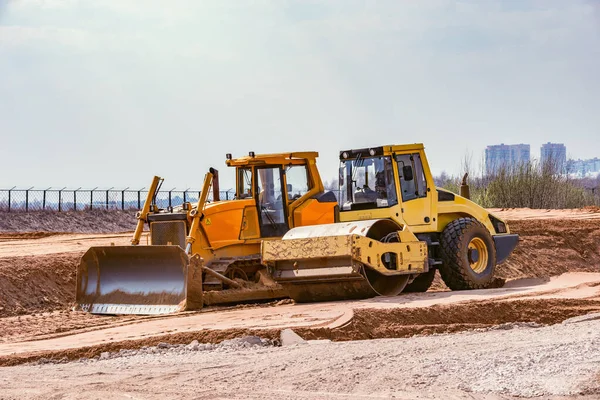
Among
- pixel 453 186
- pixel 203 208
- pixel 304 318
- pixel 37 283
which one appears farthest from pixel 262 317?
pixel 453 186

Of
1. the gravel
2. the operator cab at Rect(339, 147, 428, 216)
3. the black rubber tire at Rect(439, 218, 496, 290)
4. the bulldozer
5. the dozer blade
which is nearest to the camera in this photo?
the gravel

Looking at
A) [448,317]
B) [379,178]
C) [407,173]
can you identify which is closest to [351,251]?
[448,317]

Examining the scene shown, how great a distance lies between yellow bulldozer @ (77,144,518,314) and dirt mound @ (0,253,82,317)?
266 centimetres

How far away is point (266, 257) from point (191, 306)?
1479 millimetres

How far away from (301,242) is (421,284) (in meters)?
3.33

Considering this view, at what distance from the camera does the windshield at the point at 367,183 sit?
1745 centimetres

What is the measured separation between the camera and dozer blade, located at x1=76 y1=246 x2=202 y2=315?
16359 millimetres

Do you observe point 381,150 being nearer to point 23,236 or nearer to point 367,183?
point 367,183

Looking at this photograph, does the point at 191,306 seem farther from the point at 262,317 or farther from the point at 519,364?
the point at 519,364

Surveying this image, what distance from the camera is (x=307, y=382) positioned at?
9.47m

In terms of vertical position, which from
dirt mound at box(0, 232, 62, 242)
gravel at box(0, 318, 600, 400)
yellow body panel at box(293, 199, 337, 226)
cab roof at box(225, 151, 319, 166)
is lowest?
gravel at box(0, 318, 600, 400)

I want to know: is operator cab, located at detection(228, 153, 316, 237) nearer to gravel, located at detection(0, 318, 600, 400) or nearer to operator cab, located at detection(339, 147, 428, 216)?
operator cab, located at detection(339, 147, 428, 216)

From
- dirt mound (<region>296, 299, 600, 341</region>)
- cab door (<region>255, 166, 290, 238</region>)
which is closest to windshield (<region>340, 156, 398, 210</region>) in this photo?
cab door (<region>255, 166, 290, 238</region>)

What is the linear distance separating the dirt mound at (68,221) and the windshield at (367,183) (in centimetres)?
2683
